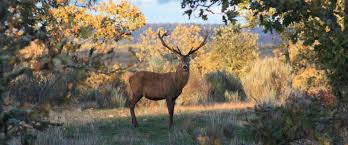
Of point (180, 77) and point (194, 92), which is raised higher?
point (180, 77)

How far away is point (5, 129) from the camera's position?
8.86 ft

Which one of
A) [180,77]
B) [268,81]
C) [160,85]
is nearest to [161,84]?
[160,85]

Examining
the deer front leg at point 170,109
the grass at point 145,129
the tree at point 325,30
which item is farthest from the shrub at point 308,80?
the tree at point 325,30

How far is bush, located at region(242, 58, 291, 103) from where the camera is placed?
1697 cm

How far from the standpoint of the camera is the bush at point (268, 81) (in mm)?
16969

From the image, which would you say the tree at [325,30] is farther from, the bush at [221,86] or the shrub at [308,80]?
the bush at [221,86]

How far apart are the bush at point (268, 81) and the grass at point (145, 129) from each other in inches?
131

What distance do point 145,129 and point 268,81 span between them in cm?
847

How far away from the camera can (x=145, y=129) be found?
10438mm

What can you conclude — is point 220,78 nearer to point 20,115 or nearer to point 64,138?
point 64,138

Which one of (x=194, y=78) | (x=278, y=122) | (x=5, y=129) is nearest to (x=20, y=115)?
(x=5, y=129)

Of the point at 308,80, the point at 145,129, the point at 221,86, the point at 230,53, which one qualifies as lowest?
the point at 145,129

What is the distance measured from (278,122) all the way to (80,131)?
5839 mm

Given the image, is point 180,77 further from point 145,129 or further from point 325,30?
point 325,30
